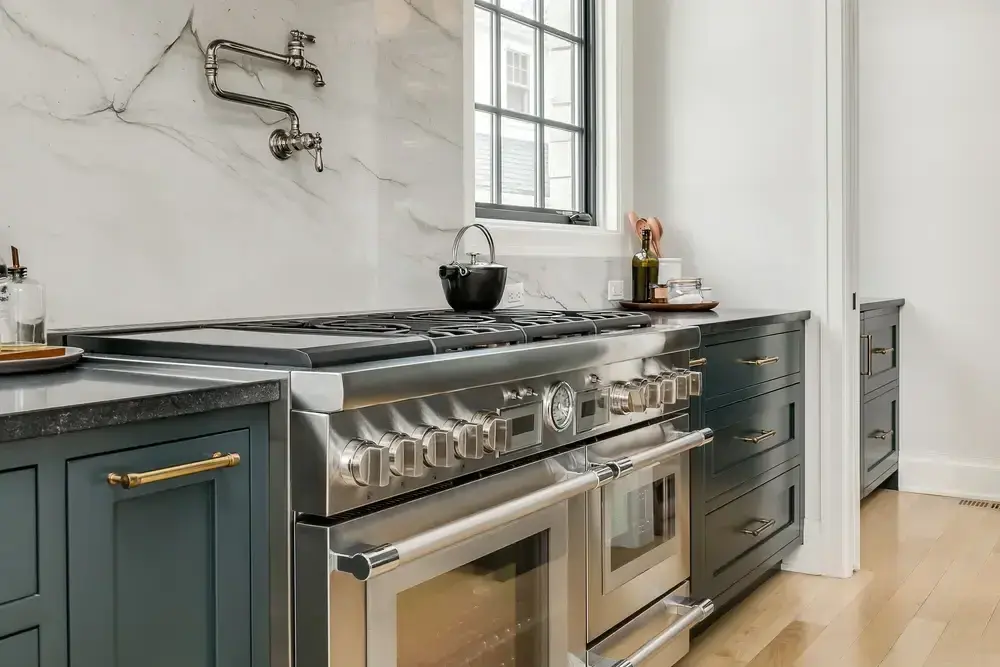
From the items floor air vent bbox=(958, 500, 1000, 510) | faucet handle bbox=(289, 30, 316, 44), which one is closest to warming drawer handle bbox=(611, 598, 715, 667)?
faucet handle bbox=(289, 30, 316, 44)

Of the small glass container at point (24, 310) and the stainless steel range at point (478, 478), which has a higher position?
the small glass container at point (24, 310)

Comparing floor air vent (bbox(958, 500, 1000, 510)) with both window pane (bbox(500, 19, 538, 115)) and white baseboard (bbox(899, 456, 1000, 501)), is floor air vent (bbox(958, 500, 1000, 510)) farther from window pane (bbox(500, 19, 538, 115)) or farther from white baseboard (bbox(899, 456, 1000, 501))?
window pane (bbox(500, 19, 538, 115))

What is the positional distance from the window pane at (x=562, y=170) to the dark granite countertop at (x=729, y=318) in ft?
1.92

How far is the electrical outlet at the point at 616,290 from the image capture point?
11.3 ft

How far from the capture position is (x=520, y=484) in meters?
1.70

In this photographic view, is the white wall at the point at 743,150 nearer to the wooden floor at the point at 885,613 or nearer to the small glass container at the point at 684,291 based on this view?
the wooden floor at the point at 885,613

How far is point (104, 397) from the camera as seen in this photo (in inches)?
44.0

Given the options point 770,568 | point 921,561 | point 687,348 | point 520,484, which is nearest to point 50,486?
point 520,484

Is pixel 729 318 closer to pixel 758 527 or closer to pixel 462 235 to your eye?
pixel 758 527

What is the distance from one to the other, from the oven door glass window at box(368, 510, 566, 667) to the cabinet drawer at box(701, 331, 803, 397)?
1.00 metres

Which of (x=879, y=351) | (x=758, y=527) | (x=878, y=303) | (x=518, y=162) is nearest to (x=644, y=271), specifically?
(x=518, y=162)

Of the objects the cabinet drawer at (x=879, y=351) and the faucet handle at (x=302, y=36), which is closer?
the faucet handle at (x=302, y=36)

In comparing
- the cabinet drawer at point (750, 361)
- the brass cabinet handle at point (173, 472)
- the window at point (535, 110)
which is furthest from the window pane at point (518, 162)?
the brass cabinet handle at point (173, 472)

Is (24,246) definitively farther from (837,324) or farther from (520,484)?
(837,324)
